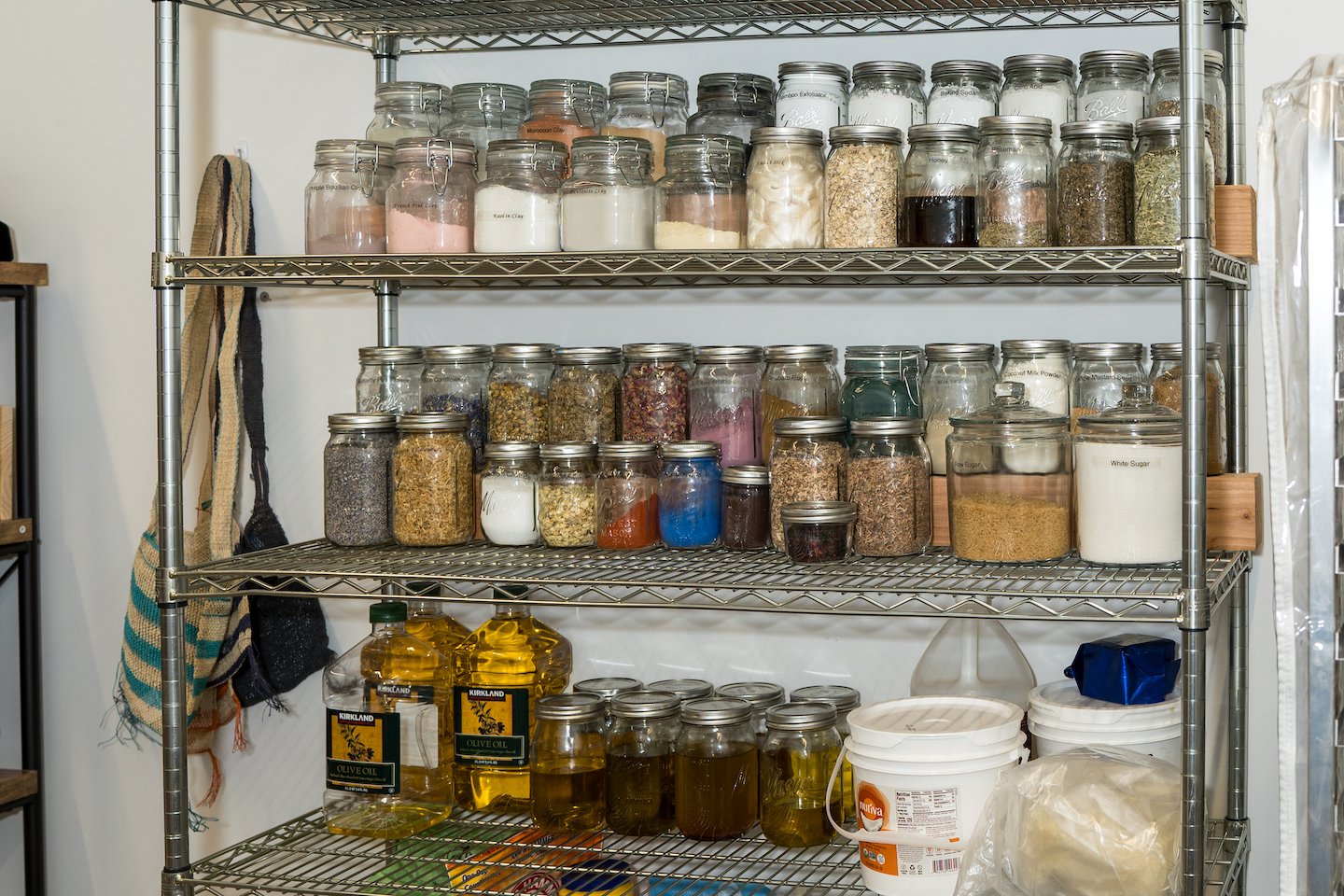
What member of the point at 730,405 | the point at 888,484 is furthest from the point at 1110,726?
the point at 730,405

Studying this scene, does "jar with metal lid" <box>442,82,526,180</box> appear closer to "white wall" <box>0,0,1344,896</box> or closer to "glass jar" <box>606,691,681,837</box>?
"white wall" <box>0,0,1344,896</box>

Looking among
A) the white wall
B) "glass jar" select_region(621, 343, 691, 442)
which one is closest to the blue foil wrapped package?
the white wall

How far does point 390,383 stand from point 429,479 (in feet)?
0.70

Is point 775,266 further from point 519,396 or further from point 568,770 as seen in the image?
point 568,770

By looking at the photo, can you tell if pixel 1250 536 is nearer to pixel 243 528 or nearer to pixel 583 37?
pixel 583 37

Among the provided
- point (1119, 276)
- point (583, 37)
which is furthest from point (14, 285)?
point (1119, 276)

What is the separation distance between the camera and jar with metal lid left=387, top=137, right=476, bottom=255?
1604 mm

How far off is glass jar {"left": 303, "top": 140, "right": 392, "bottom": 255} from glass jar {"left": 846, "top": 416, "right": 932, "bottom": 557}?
663 millimetres

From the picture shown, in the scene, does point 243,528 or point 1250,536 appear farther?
A: point 243,528

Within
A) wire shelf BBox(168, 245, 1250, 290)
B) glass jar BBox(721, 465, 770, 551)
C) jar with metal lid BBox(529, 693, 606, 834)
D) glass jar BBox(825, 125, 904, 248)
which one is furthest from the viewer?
Result: jar with metal lid BBox(529, 693, 606, 834)

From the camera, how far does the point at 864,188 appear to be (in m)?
1.47

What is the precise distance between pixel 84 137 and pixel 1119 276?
160 cm

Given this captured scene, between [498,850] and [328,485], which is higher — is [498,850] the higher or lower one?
the lower one

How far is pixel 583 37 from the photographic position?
1.88 metres
